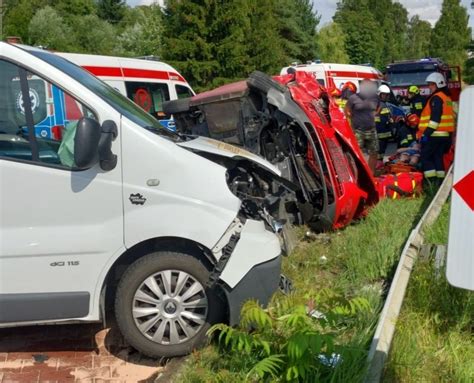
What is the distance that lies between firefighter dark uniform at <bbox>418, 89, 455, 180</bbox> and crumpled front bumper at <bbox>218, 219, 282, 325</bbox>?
221 inches

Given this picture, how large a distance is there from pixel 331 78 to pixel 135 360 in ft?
59.9

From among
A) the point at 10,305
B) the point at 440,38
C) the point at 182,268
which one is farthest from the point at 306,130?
the point at 440,38

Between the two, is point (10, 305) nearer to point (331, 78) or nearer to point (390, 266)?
point (390, 266)

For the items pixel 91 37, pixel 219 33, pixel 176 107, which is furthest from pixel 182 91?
pixel 91 37

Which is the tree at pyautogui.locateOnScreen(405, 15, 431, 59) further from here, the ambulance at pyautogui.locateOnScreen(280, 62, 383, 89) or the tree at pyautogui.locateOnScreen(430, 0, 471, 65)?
the ambulance at pyautogui.locateOnScreen(280, 62, 383, 89)

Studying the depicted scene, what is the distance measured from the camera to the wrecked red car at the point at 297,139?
6.41 meters

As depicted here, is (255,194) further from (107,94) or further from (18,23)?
(18,23)

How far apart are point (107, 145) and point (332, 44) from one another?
5711 centimetres

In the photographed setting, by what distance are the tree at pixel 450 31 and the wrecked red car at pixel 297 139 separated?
69.9 metres

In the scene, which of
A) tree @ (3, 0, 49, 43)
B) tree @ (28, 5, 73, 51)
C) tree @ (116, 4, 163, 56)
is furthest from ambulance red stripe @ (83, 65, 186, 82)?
tree @ (3, 0, 49, 43)

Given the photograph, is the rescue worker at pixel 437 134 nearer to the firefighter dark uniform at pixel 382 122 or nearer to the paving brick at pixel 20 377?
the firefighter dark uniform at pixel 382 122

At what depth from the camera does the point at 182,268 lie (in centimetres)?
399

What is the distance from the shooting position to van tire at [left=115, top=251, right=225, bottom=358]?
13.0 ft

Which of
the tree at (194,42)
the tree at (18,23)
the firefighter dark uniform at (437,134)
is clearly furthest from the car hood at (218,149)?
the tree at (18,23)
